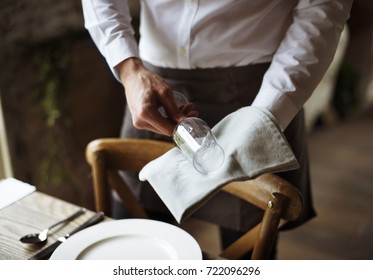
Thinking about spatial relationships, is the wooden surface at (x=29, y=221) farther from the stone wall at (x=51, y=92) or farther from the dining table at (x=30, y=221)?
the stone wall at (x=51, y=92)

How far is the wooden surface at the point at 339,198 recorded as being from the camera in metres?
1.93

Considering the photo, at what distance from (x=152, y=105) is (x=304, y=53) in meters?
0.30

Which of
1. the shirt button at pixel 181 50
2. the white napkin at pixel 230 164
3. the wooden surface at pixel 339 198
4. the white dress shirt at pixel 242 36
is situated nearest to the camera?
the white napkin at pixel 230 164

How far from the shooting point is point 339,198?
2.30 m

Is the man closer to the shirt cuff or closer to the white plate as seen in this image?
the shirt cuff

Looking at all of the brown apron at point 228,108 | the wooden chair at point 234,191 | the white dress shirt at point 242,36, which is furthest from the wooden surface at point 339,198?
the white dress shirt at point 242,36

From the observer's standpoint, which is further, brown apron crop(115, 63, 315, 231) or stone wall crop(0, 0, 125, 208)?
stone wall crop(0, 0, 125, 208)

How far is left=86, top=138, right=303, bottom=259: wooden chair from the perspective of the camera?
2.65ft

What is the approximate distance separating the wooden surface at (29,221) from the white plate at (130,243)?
0.06 meters

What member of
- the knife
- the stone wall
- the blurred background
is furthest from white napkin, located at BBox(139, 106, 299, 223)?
the blurred background

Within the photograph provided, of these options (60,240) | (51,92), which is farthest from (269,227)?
(51,92)

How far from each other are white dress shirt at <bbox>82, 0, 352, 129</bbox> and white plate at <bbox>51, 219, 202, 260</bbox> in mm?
265

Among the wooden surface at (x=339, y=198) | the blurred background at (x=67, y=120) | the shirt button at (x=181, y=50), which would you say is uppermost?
the shirt button at (x=181, y=50)
